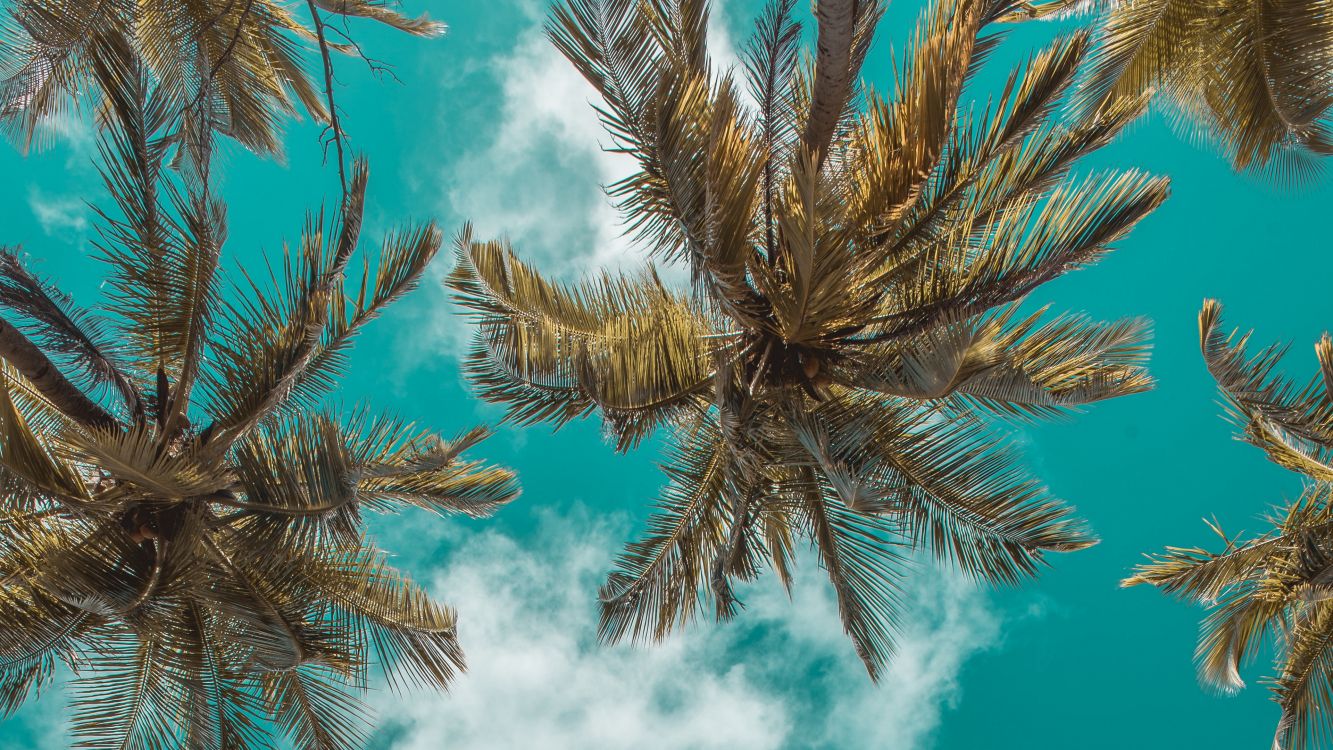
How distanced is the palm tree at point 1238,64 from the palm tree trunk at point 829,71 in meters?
3.79

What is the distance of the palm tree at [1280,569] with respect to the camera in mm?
8688

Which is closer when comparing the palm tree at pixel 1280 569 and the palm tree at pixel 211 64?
the palm tree at pixel 1280 569

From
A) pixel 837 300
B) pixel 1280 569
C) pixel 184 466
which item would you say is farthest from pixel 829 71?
pixel 1280 569

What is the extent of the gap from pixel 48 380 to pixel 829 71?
581 centimetres

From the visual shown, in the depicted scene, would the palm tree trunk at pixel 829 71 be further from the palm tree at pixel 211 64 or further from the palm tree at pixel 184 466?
the palm tree at pixel 211 64

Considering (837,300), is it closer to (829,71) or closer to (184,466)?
(829,71)

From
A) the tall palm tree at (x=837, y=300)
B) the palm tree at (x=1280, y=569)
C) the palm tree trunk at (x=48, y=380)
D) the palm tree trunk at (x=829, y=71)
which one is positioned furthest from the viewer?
the palm tree at (x=1280, y=569)

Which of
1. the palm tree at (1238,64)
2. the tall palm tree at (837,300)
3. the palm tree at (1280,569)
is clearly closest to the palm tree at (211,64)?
the tall palm tree at (837,300)

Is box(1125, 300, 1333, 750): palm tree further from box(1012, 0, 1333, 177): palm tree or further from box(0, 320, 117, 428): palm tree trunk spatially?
box(0, 320, 117, 428): palm tree trunk

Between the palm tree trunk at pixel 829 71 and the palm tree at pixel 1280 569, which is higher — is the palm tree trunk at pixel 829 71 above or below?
above

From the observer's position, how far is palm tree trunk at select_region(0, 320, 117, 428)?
7508 millimetres

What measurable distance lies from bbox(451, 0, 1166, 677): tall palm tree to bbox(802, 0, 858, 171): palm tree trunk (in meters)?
0.02

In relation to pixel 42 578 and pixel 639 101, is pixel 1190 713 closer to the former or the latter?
pixel 639 101

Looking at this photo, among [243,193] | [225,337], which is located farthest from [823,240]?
[243,193]
